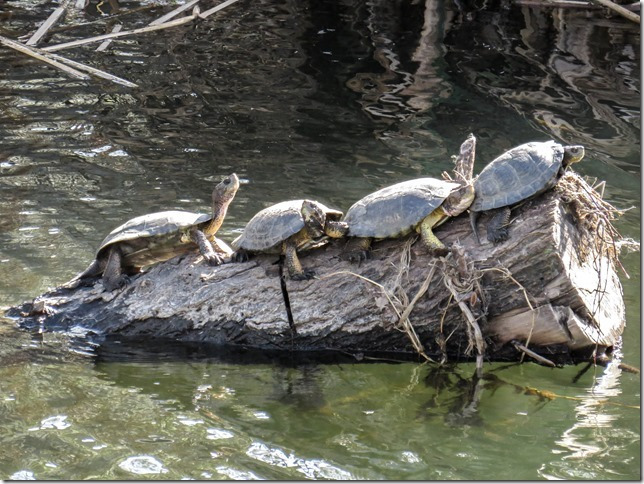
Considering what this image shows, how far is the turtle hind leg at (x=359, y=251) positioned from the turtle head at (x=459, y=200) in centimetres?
60

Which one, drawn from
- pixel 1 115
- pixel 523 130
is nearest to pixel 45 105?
pixel 1 115

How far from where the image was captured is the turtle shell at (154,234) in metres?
6.62

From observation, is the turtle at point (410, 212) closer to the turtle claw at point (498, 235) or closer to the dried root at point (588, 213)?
the turtle claw at point (498, 235)

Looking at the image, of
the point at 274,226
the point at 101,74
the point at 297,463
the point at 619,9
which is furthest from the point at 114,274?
the point at 619,9

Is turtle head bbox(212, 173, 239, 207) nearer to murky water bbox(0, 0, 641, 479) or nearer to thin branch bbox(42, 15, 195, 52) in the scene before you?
murky water bbox(0, 0, 641, 479)

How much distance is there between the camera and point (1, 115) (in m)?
11.5

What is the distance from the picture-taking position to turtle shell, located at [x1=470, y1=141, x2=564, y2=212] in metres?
5.84

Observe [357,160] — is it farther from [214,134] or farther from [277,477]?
[277,477]

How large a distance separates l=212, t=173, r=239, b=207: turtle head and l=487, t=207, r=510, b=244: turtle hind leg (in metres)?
2.04

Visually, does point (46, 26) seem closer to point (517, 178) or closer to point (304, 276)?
point (304, 276)

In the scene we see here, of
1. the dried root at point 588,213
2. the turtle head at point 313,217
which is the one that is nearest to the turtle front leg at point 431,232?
the turtle head at point 313,217

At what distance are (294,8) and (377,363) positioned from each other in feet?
38.0

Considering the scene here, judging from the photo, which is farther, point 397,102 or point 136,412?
point 397,102

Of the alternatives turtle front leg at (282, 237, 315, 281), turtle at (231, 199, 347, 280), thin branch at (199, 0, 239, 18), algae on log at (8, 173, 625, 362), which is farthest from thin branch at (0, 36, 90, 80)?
turtle front leg at (282, 237, 315, 281)
